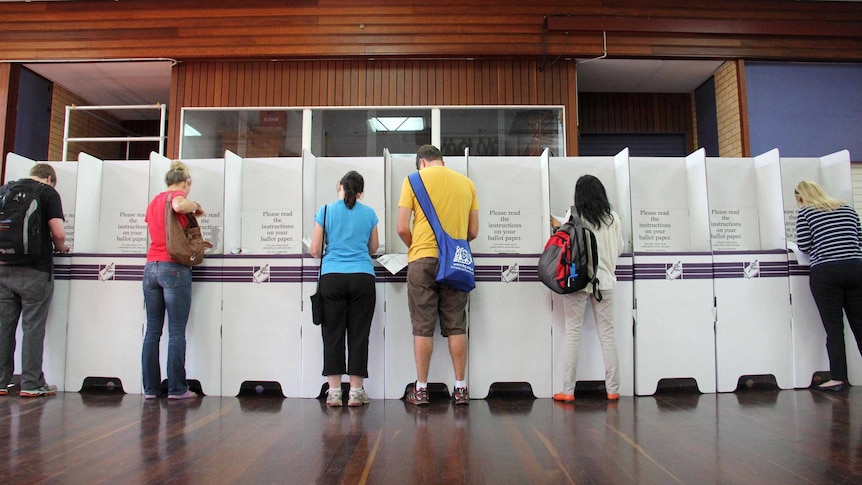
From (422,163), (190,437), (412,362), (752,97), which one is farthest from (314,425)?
(752,97)

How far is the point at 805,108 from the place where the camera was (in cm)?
672

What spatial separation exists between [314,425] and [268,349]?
1.06 m

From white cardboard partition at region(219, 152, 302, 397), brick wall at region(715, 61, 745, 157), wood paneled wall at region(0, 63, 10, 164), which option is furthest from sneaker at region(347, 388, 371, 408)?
wood paneled wall at region(0, 63, 10, 164)

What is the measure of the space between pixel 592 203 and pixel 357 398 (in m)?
1.98

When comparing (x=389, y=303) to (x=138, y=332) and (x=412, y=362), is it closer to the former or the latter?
(x=412, y=362)

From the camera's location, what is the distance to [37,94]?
7477 mm

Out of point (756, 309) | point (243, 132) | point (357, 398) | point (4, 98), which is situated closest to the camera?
Answer: point (357, 398)

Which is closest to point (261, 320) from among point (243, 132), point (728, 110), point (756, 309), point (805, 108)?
point (756, 309)

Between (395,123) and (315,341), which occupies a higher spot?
(395,123)

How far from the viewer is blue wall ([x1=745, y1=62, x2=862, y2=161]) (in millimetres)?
6652

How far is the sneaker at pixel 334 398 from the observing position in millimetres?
3350

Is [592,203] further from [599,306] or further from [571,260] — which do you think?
[599,306]

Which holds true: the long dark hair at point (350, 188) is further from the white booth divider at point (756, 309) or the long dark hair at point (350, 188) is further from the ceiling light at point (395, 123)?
the ceiling light at point (395, 123)

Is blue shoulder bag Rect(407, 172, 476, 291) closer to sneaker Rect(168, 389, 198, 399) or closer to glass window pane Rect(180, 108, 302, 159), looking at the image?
sneaker Rect(168, 389, 198, 399)
